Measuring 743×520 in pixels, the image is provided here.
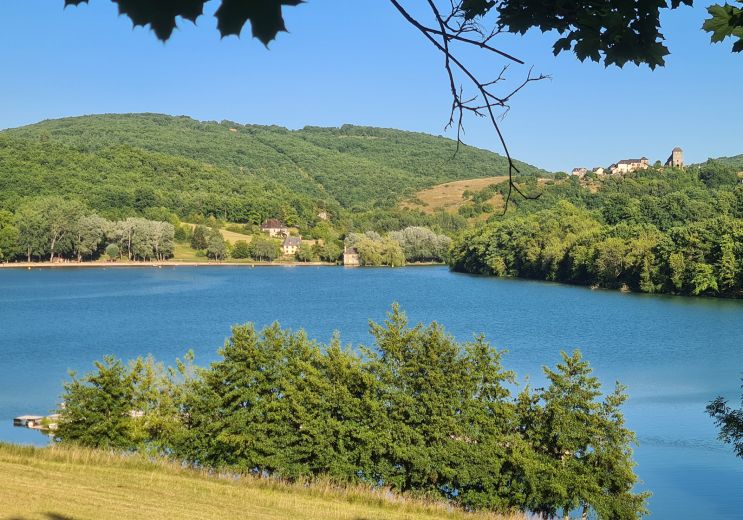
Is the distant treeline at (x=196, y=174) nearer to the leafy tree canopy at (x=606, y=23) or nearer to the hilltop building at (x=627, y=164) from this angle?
the hilltop building at (x=627, y=164)

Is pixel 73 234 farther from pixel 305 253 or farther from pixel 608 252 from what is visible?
pixel 608 252

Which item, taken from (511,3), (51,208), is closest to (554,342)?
(511,3)

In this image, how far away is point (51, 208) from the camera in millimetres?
90125

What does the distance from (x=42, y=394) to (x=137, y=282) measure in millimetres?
48410

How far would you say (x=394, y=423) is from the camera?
605 inches

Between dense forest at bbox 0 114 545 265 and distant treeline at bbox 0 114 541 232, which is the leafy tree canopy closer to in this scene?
dense forest at bbox 0 114 545 265

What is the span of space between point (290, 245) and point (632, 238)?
53.6m

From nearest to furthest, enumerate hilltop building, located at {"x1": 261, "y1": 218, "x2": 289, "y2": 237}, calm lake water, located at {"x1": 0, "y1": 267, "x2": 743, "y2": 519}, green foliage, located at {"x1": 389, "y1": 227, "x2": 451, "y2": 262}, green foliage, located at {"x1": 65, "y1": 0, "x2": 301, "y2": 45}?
green foliage, located at {"x1": 65, "y1": 0, "x2": 301, "y2": 45} → calm lake water, located at {"x1": 0, "y1": 267, "x2": 743, "y2": 519} → green foliage, located at {"x1": 389, "y1": 227, "x2": 451, "y2": 262} → hilltop building, located at {"x1": 261, "y1": 218, "x2": 289, "y2": 237}

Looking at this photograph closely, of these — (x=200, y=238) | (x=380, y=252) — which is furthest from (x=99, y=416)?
(x=200, y=238)

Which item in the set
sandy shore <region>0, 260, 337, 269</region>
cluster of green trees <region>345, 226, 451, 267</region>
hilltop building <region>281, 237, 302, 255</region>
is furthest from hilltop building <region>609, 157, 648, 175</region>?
sandy shore <region>0, 260, 337, 269</region>

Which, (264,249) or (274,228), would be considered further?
(274,228)

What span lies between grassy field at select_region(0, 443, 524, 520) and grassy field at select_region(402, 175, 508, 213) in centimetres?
11273

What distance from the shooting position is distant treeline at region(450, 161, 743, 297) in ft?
185

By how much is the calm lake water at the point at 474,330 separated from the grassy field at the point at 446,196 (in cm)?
5545
